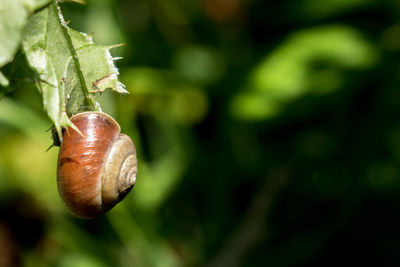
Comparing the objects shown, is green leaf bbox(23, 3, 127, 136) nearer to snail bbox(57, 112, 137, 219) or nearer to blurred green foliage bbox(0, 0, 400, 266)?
snail bbox(57, 112, 137, 219)

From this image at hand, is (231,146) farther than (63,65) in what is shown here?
Yes

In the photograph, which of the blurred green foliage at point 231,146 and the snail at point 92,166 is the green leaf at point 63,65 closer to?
the snail at point 92,166

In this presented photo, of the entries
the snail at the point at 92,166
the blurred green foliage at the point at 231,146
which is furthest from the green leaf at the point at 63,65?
the blurred green foliage at the point at 231,146

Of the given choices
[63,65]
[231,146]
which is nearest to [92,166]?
[63,65]

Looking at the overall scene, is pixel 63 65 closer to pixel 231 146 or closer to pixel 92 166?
pixel 92 166

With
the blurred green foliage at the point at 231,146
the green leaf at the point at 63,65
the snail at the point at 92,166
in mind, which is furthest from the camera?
the blurred green foliage at the point at 231,146

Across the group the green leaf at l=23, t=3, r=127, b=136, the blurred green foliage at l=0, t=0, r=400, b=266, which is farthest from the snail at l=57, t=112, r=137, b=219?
the blurred green foliage at l=0, t=0, r=400, b=266
